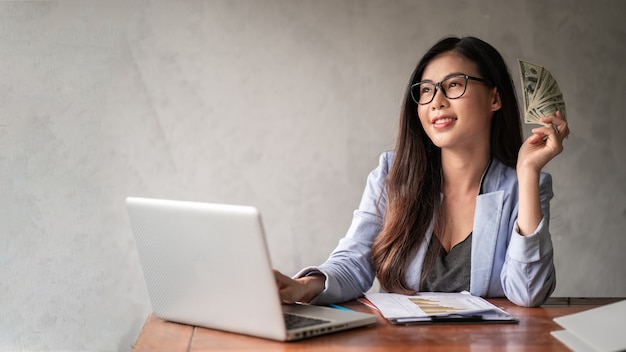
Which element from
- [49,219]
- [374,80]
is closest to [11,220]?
[49,219]

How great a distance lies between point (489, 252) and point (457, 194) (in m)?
0.26

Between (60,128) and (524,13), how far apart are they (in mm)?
2235

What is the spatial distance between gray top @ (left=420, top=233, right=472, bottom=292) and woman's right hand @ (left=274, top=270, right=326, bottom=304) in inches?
17.8

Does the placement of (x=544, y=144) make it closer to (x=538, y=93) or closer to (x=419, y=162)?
(x=538, y=93)

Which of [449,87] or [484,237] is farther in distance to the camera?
[449,87]

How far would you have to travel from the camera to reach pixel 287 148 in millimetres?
3531

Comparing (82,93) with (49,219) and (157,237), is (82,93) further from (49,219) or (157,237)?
(157,237)

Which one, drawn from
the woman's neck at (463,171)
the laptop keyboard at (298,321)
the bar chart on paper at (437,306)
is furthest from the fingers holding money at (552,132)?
the laptop keyboard at (298,321)

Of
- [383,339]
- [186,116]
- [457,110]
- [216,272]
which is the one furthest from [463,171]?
[186,116]

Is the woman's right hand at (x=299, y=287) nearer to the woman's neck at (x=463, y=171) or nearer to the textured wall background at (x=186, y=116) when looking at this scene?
the woman's neck at (x=463, y=171)

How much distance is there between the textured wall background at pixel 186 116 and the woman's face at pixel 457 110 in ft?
4.21

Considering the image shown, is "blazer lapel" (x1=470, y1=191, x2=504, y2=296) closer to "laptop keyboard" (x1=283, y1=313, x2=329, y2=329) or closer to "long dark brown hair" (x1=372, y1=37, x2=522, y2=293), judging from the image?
"long dark brown hair" (x1=372, y1=37, x2=522, y2=293)

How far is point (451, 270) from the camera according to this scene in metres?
2.19

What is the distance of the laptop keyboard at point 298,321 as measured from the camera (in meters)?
1.49
